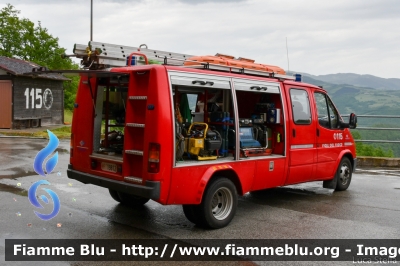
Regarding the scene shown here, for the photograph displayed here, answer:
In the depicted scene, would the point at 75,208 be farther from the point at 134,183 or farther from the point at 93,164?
the point at 134,183

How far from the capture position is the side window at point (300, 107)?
26.9ft

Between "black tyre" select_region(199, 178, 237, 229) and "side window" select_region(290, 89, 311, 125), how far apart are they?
2.20 meters

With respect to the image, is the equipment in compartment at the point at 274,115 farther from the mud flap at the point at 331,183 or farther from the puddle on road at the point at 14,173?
the puddle on road at the point at 14,173

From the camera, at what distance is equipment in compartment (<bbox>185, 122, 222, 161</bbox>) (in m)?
6.55

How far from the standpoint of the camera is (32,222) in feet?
21.4

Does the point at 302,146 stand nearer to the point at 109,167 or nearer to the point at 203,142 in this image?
the point at 203,142

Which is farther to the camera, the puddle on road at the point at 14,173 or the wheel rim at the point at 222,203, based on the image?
the puddle on road at the point at 14,173

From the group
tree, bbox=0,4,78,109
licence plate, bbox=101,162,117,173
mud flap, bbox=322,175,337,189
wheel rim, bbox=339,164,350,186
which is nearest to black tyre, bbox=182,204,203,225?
licence plate, bbox=101,162,117,173

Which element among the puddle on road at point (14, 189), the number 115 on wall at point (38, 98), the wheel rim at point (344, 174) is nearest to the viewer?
the puddle on road at point (14, 189)

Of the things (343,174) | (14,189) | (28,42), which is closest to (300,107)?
(343,174)

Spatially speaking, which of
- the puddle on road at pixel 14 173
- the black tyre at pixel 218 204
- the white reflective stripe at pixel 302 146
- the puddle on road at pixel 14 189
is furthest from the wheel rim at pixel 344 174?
the puddle on road at pixel 14 173

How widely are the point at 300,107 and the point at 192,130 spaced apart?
2.47 metres

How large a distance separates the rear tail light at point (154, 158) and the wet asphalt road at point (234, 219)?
0.98m

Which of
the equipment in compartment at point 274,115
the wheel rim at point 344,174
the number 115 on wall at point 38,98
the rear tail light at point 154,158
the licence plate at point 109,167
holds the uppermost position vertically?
the number 115 on wall at point 38,98
